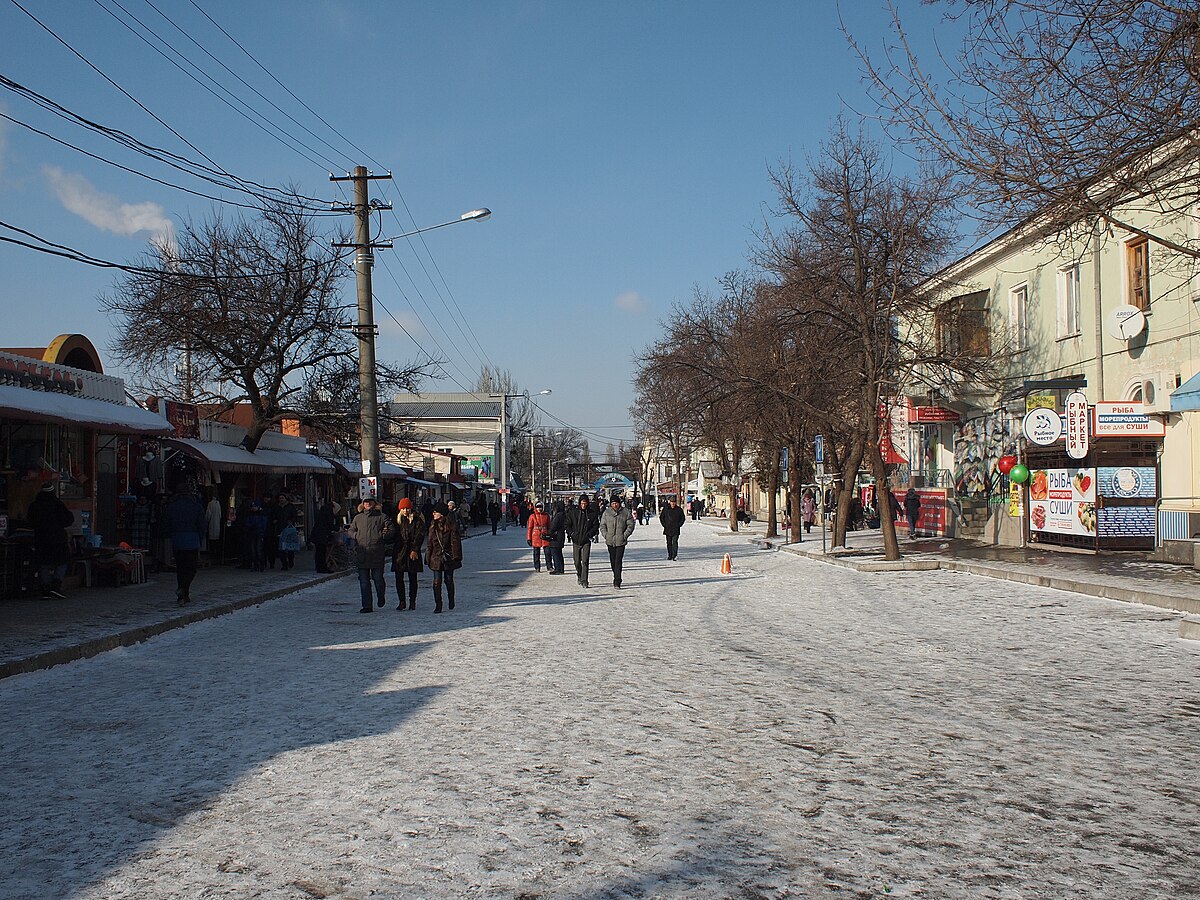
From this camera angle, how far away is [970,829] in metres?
5.26

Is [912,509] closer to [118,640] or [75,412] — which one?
[75,412]

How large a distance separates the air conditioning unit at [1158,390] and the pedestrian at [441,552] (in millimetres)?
14436

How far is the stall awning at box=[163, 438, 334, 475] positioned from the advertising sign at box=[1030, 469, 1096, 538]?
61.2 feet

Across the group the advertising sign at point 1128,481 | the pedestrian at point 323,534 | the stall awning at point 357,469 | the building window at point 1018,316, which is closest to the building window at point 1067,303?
the building window at point 1018,316

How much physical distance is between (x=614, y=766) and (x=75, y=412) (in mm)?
12843

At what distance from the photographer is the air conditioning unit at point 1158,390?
2136 centimetres

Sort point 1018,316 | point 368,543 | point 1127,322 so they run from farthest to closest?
point 1018,316, point 1127,322, point 368,543

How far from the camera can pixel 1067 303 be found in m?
26.3

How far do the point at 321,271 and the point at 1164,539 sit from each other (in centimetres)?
2066

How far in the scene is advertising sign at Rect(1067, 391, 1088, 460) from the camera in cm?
2136

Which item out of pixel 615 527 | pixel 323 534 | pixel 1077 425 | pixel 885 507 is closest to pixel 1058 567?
pixel 1077 425

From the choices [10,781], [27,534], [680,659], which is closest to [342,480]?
[27,534]

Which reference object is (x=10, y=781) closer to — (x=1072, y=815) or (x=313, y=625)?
(x=1072, y=815)

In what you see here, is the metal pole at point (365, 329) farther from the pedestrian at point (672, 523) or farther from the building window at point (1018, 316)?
the building window at point (1018, 316)
